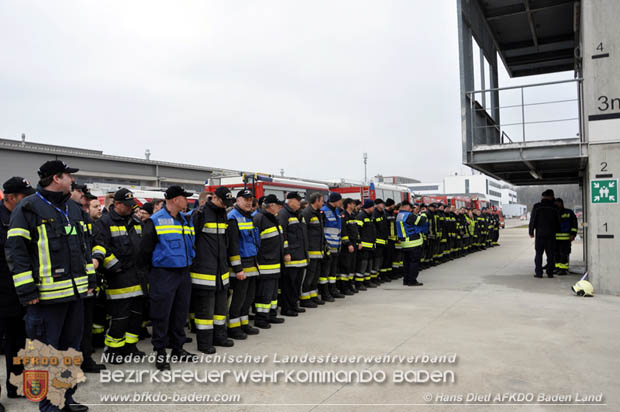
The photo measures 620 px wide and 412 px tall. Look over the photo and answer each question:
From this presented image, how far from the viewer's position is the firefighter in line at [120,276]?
4949 mm

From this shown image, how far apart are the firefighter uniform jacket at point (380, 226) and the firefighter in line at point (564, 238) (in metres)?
4.58

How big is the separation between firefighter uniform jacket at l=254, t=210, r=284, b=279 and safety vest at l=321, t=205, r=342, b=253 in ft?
6.19

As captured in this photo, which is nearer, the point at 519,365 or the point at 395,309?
the point at 519,365

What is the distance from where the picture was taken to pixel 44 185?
140 inches

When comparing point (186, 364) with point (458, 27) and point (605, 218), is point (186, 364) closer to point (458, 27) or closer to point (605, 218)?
point (605, 218)

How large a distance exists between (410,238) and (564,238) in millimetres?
4320

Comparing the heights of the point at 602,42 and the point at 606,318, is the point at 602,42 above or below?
above

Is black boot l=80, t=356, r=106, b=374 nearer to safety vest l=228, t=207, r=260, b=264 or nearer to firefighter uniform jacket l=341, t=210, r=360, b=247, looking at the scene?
safety vest l=228, t=207, r=260, b=264

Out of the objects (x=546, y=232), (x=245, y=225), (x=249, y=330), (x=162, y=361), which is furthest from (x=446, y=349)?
(x=546, y=232)

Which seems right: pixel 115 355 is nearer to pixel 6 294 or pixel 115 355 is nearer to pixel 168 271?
pixel 168 271

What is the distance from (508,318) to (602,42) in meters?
5.69

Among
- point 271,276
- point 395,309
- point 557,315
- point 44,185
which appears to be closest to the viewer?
point 44,185

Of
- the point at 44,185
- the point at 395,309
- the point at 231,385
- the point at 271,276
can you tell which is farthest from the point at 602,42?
the point at 44,185

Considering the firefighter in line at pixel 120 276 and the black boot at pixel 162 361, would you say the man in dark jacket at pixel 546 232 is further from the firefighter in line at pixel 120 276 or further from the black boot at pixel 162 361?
the firefighter in line at pixel 120 276
